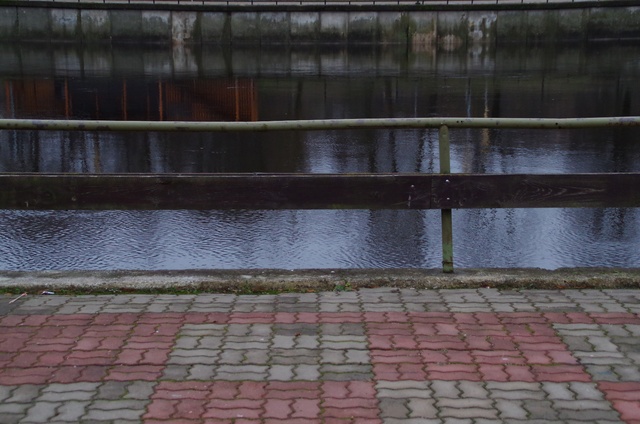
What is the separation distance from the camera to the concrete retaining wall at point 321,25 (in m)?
41.4

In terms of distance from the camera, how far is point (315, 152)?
14.4 m

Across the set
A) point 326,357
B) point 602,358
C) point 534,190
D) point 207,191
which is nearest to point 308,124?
point 207,191

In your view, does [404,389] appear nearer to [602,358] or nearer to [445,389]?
[445,389]


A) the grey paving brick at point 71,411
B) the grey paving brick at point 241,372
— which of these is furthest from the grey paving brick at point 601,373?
the grey paving brick at point 71,411

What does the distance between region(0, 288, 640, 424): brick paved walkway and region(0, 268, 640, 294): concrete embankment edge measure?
169 millimetres

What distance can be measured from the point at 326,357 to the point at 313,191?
1.82 meters

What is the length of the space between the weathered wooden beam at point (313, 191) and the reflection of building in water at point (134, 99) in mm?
12124

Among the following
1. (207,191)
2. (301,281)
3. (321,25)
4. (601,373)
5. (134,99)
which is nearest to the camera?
(601,373)

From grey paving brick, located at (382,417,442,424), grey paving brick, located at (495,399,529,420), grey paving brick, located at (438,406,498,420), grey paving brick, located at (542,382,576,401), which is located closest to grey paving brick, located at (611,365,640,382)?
grey paving brick, located at (542,382,576,401)

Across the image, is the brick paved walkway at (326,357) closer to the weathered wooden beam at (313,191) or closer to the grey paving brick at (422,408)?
the grey paving brick at (422,408)

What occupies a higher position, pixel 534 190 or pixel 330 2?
pixel 330 2

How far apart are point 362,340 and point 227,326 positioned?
82cm

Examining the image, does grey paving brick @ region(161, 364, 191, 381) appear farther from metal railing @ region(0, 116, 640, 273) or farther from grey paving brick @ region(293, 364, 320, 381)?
metal railing @ region(0, 116, 640, 273)

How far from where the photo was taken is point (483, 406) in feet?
13.6
